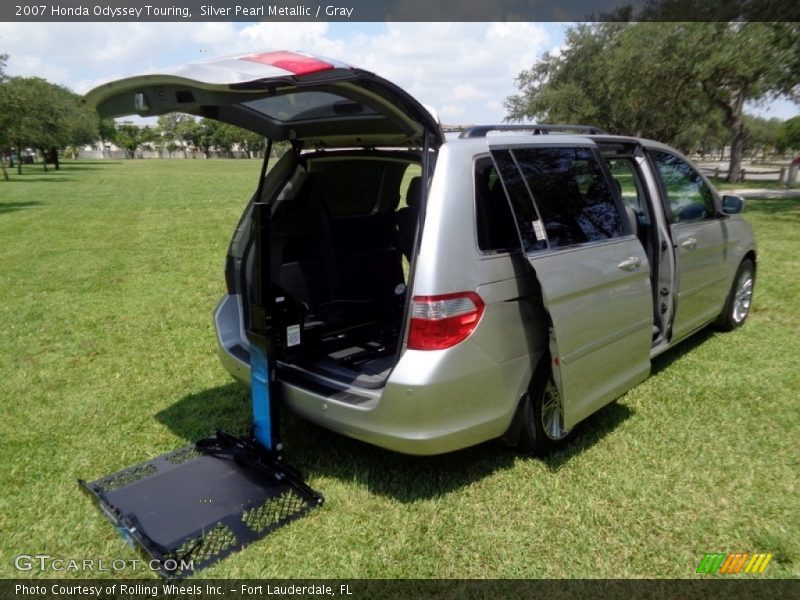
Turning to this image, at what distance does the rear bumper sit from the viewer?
2770 millimetres

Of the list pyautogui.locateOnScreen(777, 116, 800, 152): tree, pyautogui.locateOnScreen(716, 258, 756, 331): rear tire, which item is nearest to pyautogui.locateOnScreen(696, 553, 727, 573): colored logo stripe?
pyautogui.locateOnScreen(716, 258, 756, 331): rear tire

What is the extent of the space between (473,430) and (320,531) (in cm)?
90

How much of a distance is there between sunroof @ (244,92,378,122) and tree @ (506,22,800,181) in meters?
15.8

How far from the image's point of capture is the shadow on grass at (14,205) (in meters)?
17.8

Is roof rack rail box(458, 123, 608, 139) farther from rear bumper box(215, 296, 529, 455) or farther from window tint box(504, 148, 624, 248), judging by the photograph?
rear bumper box(215, 296, 529, 455)

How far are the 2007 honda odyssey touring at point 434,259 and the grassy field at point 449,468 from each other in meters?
0.40

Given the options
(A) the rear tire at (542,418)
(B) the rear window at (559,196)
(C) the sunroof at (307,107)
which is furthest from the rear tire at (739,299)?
(C) the sunroof at (307,107)

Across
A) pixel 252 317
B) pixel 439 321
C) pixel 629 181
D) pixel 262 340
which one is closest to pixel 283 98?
pixel 252 317

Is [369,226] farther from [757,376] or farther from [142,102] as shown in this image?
[757,376]

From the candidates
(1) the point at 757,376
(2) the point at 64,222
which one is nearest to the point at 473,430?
(1) the point at 757,376

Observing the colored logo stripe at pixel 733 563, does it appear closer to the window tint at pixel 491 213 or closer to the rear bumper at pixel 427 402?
the rear bumper at pixel 427 402

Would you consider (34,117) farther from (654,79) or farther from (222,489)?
(222,489)

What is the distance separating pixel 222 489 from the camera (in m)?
3.17

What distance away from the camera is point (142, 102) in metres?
2.53
